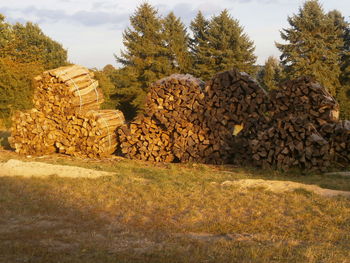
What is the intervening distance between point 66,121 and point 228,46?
1028 inches

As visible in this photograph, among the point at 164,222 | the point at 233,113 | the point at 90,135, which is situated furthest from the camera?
the point at 90,135

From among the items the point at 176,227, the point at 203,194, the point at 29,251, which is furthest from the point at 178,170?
the point at 29,251

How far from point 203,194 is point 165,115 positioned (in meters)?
5.42

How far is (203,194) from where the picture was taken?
7.54 m

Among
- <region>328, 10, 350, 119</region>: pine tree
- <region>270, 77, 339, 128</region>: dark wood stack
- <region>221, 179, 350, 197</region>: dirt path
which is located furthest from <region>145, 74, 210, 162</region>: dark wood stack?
<region>328, 10, 350, 119</region>: pine tree

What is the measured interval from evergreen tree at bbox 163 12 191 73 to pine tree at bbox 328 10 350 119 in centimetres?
1389

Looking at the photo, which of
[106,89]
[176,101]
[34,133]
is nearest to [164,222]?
[176,101]

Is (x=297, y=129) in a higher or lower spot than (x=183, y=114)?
lower

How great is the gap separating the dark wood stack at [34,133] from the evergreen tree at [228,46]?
23.6 meters

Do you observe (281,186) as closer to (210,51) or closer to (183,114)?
(183,114)

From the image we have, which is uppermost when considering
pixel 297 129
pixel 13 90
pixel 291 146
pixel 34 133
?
pixel 13 90

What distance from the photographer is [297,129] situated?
10516 millimetres

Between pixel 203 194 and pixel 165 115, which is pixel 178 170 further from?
pixel 203 194

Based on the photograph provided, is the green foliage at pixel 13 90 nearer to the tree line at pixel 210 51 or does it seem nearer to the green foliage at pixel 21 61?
the green foliage at pixel 21 61
